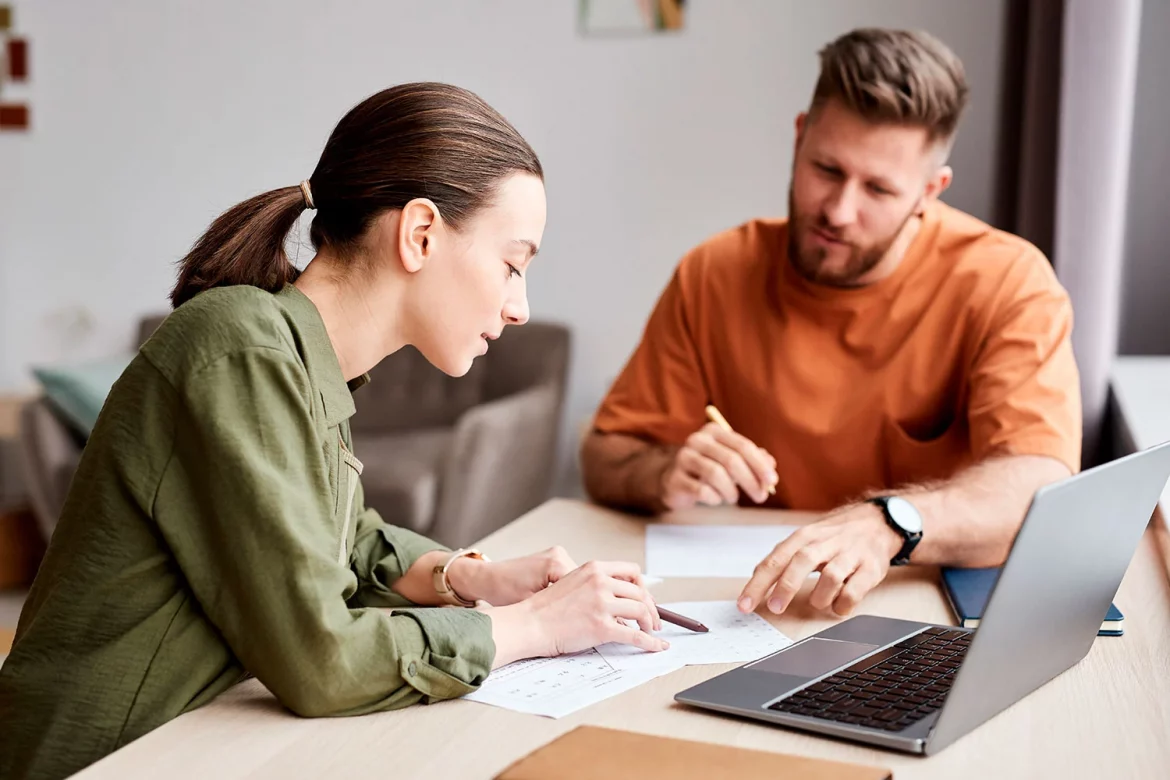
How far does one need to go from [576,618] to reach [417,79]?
2989 mm

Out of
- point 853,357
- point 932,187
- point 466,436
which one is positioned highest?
point 932,187

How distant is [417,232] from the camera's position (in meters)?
1.16

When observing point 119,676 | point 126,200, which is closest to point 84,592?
point 119,676

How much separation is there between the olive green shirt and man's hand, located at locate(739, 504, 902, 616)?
0.32 meters

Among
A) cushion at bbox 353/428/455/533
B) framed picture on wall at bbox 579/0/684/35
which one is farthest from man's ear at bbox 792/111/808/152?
framed picture on wall at bbox 579/0/684/35

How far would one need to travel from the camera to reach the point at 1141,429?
1843 millimetres

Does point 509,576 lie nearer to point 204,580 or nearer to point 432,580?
point 432,580

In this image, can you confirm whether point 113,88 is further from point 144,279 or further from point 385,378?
point 385,378

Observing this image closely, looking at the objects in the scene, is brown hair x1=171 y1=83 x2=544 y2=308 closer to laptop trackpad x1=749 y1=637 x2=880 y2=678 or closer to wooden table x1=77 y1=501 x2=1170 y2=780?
wooden table x1=77 y1=501 x2=1170 y2=780

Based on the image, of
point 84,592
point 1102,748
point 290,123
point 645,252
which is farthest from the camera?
point 290,123

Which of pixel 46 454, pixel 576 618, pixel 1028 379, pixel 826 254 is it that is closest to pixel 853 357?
pixel 826 254

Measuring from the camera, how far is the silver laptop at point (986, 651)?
34.0 inches

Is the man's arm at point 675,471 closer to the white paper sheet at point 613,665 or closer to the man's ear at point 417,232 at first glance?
the white paper sheet at point 613,665

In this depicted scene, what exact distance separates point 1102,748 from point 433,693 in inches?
19.8
